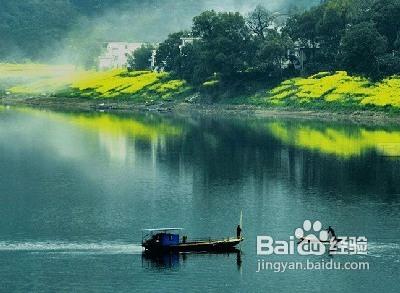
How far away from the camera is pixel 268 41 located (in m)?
159

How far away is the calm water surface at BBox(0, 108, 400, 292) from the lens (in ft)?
193

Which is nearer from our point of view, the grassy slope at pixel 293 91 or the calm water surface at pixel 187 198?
the calm water surface at pixel 187 198

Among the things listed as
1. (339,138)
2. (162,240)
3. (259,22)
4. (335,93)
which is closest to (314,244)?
(162,240)

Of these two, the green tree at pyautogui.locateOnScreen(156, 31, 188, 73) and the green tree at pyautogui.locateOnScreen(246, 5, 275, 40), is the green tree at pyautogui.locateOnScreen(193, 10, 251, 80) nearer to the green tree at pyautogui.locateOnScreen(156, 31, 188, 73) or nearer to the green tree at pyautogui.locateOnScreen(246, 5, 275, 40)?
the green tree at pyautogui.locateOnScreen(246, 5, 275, 40)

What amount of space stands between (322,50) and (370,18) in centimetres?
1421

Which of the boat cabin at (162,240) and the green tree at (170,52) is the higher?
the green tree at (170,52)

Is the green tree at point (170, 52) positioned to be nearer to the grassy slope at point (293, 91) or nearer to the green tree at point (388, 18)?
the grassy slope at point (293, 91)

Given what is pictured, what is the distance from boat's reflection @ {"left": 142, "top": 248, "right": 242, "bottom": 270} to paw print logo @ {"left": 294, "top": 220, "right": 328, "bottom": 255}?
3.81 metres

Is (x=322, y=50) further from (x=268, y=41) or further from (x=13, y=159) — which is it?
(x=13, y=159)

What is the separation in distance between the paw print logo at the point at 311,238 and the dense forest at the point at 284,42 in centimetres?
7904

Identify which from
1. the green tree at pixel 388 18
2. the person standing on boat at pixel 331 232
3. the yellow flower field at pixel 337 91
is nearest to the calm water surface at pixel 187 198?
the person standing on boat at pixel 331 232

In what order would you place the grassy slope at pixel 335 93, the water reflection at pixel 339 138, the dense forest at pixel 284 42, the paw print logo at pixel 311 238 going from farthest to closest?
1. the dense forest at pixel 284 42
2. the grassy slope at pixel 335 93
3. the water reflection at pixel 339 138
4. the paw print logo at pixel 311 238

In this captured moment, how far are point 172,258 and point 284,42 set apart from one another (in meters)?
98.7

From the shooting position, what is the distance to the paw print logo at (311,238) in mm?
64125
